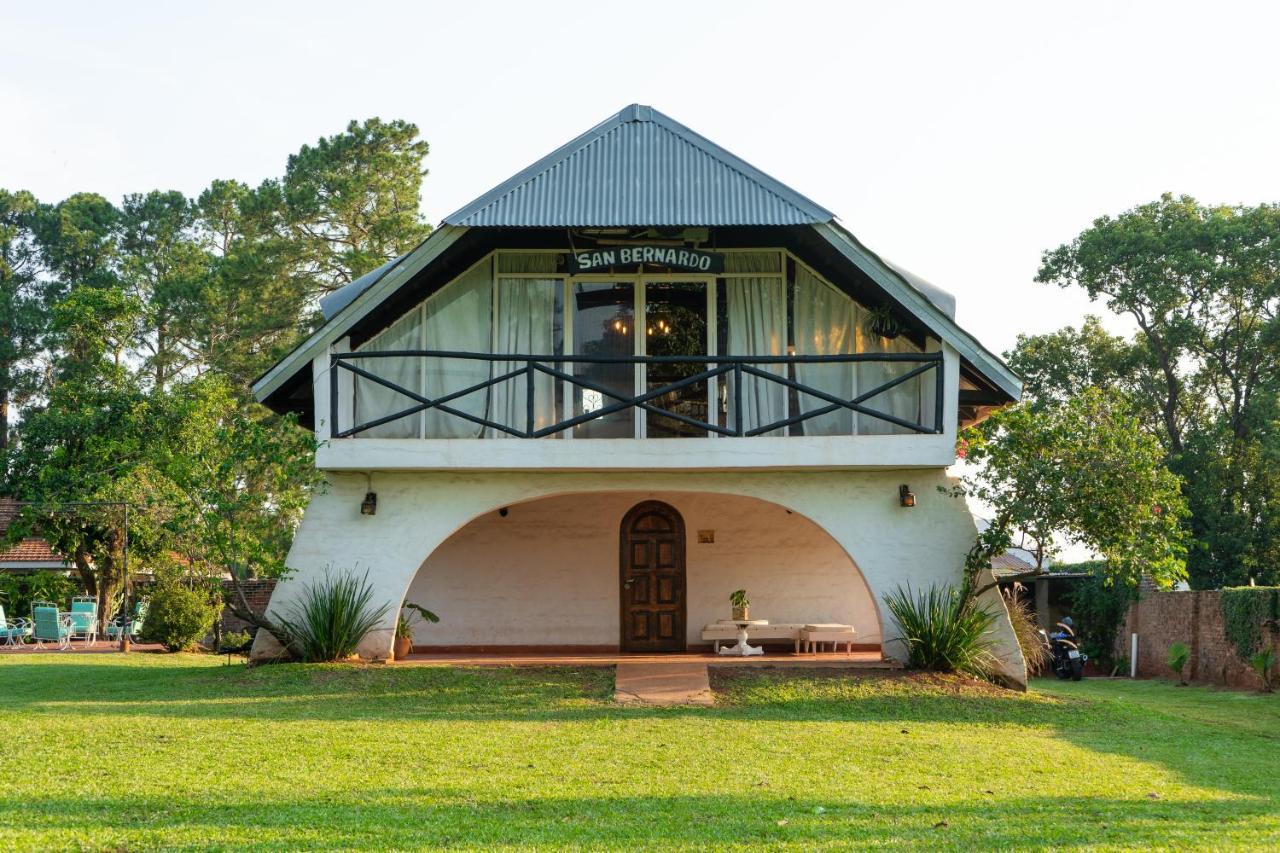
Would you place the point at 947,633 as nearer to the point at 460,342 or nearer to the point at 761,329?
the point at 761,329

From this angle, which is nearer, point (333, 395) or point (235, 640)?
point (333, 395)

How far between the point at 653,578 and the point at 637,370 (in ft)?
12.0

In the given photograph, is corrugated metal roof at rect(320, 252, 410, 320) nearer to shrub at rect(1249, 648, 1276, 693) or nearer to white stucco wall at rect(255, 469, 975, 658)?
white stucco wall at rect(255, 469, 975, 658)

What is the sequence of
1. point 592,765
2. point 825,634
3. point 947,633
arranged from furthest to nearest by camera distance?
point 825,634
point 947,633
point 592,765

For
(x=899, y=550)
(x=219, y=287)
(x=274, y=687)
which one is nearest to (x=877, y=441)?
(x=899, y=550)

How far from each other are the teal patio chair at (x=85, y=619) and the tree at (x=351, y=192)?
1360 cm

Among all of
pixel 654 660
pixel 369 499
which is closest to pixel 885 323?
pixel 654 660

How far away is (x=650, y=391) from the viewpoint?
14.8 metres

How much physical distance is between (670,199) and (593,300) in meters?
1.70

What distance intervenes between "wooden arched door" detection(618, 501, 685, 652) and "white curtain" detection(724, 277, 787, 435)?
3.16 m

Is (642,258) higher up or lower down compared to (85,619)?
higher up

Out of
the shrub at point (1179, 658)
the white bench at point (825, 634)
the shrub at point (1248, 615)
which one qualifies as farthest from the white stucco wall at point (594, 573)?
the shrub at point (1179, 658)

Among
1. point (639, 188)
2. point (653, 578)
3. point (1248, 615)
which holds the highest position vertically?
point (639, 188)

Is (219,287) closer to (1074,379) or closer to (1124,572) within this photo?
(1074,379)
